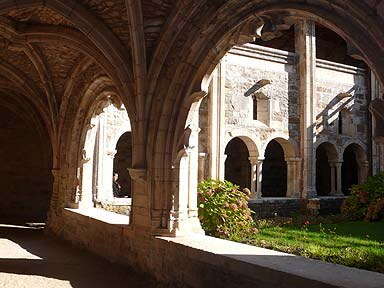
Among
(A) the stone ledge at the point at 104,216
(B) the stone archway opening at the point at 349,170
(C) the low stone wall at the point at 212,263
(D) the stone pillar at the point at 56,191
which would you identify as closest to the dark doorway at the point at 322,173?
(B) the stone archway opening at the point at 349,170

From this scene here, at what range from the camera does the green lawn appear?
4.84 metres

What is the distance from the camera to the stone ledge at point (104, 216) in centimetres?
642

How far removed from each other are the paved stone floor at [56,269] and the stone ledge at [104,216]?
575 millimetres

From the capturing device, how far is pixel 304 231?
7.60 m

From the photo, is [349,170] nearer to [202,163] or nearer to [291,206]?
[291,206]

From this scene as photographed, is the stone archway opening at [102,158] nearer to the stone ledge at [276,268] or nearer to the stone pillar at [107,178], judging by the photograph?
the stone pillar at [107,178]

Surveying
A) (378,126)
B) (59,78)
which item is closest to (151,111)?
(378,126)

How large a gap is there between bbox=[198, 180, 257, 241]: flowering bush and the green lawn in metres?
0.28

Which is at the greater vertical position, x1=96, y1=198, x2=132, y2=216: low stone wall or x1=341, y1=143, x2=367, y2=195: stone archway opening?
x1=341, y1=143, x2=367, y2=195: stone archway opening

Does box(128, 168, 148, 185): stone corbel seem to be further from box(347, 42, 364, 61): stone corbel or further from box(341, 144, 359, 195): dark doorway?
box(341, 144, 359, 195): dark doorway

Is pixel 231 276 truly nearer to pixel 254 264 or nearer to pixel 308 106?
pixel 254 264

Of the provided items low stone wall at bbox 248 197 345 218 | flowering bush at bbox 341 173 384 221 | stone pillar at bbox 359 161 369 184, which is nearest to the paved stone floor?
low stone wall at bbox 248 197 345 218

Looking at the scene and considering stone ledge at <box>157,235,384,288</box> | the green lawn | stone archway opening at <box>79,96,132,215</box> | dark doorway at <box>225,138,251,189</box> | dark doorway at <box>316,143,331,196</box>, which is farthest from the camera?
dark doorway at <box>316,143,331,196</box>

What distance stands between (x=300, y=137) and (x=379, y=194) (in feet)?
10.1
